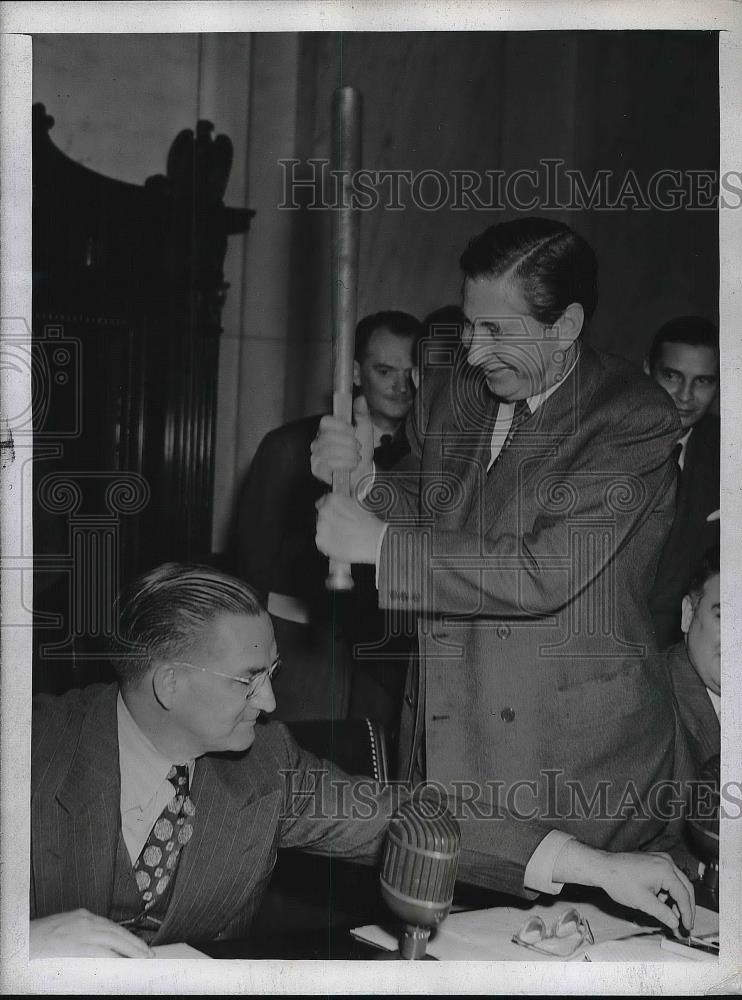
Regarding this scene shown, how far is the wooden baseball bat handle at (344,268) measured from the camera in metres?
2.32

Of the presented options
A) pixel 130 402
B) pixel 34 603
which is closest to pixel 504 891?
pixel 34 603

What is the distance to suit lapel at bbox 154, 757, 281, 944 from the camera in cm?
221

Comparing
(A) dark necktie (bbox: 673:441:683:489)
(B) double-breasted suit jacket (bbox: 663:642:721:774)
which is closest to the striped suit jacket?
(B) double-breasted suit jacket (bbox: 663:642:721:774)

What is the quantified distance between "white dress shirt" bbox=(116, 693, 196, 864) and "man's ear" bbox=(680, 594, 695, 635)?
1.18 metres

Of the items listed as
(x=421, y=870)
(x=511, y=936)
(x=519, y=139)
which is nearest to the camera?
(x=421, y=870)

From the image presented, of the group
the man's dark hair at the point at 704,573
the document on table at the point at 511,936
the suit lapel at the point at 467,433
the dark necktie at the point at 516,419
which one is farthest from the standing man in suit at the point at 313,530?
the man's dark hair at the point at 704,573

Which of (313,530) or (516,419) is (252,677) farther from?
(516,419)

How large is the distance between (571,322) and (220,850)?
140 centimetres

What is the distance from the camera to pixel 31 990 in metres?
2.33

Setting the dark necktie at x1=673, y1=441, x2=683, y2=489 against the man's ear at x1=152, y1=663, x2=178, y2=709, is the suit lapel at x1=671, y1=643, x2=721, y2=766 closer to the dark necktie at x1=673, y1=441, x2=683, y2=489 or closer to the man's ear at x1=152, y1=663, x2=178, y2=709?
the dark necktie at x1=673, y1=441, x2=683, y2=489

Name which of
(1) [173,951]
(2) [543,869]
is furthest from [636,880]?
(1) [173,951]

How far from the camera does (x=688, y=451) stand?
7.85 feet

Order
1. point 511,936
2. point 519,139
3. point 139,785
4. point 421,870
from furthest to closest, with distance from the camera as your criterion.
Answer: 1. point 519,139
2. point 511,936
3. point 139,785
4. point 421,870

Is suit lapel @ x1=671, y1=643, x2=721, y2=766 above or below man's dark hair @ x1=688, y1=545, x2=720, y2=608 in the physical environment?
below
